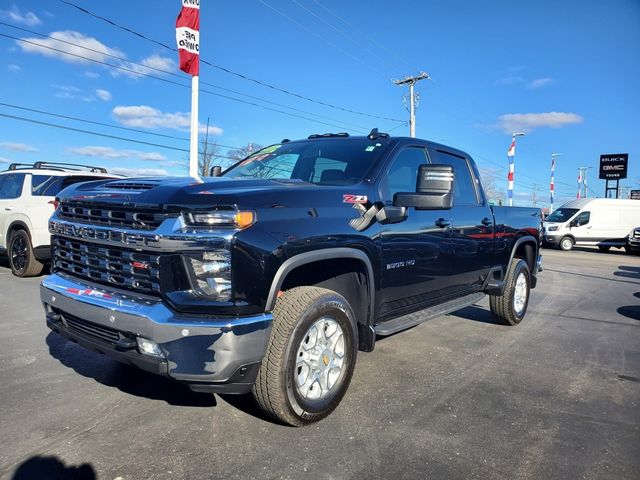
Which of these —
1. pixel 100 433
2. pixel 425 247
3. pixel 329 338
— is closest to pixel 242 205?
pixel 329 338

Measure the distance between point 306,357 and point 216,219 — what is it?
1.08 m

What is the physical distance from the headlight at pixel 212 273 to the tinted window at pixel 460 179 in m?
2.83

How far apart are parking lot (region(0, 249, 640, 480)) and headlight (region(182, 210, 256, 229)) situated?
1315 millimetres

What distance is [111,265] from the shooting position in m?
2.93

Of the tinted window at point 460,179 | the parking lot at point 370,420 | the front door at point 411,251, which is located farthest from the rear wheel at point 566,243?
the front door at point 411,251

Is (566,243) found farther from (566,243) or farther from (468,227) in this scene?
(468,227)

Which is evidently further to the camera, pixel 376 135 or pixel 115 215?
pixel 376 135

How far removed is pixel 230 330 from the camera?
252cm

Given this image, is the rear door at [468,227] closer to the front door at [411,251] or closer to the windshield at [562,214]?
the front door at [411,251]

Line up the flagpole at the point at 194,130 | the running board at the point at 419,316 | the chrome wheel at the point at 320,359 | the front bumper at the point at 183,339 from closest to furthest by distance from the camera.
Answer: the front bumper at the point at 183,339 < the chrome wheel at the point at 320,359 < the running board at the point at 419,316 < the flagpole at the point at 194,130

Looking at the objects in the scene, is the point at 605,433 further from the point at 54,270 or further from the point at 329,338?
the point at 54,270

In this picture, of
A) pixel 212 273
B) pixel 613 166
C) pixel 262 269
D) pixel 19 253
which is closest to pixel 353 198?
pixel 262 269

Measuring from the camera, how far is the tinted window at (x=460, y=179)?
4859 mm

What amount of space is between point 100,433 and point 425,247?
8.98ft
